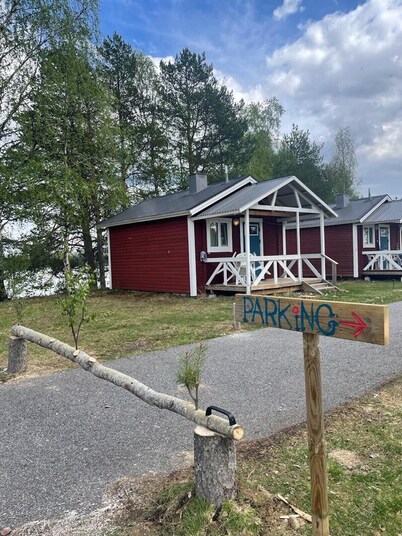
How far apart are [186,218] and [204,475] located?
10577mm

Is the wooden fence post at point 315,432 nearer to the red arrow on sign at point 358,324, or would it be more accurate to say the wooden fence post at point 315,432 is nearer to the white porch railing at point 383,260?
the red arrow on sign at point 358,324

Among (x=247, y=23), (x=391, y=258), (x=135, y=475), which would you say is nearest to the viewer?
(x=135, y=475)

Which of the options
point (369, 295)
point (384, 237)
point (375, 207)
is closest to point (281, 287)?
point (369, 295)

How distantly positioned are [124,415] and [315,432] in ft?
6.86

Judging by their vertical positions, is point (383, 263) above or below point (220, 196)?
below

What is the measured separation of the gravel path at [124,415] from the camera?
249cm

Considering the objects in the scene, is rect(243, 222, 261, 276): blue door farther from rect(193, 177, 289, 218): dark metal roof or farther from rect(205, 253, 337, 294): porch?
rect(193, 177, 289, 218): dark metal roof

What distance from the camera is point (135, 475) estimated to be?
8.38ft

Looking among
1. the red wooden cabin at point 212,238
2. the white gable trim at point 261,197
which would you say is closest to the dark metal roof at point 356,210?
the red wooden cabin at point 212,238

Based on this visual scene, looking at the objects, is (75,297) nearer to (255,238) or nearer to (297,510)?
(297,510)

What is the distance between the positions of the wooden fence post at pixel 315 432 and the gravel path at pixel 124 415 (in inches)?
41.9

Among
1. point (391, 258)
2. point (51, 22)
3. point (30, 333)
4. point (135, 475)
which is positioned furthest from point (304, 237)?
point (135, 475)

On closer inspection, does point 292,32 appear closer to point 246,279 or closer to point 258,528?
point 246,279

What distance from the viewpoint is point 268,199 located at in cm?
1395
